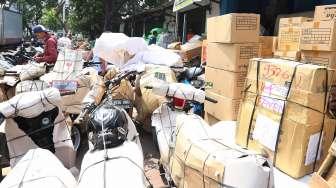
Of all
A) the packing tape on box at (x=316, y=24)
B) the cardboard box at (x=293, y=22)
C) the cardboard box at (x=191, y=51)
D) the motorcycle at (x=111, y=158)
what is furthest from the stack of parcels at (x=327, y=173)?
the cardboard box at (x=191, y=51)

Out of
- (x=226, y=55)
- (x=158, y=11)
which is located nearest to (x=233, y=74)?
(x=226, y=55)

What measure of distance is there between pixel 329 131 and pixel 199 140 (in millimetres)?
1038

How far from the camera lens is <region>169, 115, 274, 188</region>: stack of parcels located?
200 cm

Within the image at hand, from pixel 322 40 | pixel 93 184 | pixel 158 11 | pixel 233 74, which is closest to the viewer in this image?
pixel 93 184

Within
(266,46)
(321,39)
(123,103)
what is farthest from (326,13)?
(123,103)

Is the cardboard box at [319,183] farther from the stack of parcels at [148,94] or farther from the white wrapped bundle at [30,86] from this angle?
the white wrapped bundle at [30,86]

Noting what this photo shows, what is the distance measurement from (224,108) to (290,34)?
3.47ft

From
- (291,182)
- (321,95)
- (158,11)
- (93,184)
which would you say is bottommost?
(291,182)

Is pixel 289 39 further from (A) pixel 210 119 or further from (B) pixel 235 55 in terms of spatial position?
(A) pixel 210 119

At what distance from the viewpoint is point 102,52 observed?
6.01 m

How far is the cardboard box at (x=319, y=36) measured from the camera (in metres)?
2.91

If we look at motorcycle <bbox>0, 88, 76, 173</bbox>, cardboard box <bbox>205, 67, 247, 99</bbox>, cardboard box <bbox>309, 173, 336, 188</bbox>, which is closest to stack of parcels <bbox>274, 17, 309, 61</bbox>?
cardboard box <bbox>205, 67, 247, 99</bbox>

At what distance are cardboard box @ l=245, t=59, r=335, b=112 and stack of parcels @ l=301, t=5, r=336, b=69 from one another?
0.30m

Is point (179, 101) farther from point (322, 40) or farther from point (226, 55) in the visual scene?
point (322, 40)
